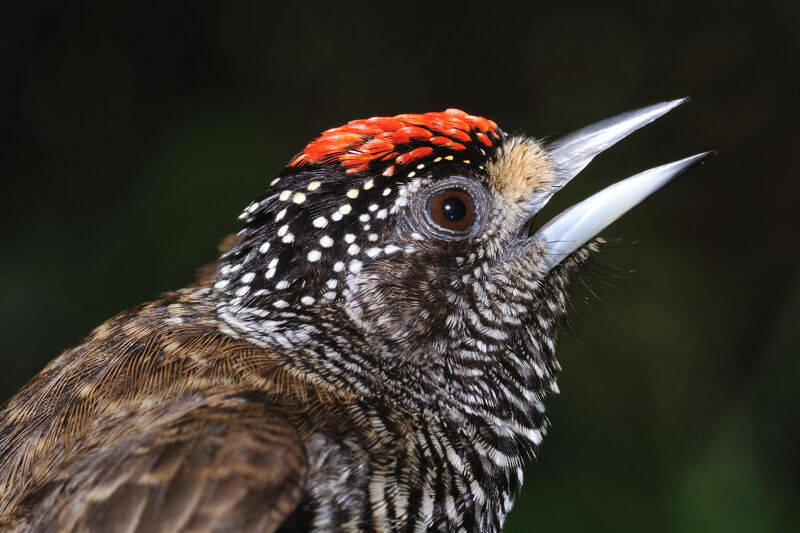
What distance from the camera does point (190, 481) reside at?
158 centimetres

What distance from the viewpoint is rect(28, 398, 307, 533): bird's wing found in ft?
5.07

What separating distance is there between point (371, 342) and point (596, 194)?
2.54ft

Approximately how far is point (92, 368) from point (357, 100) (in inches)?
149

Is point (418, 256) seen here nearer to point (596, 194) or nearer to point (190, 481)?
point (596, 194)

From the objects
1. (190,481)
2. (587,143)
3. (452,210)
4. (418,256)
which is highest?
(587,143)

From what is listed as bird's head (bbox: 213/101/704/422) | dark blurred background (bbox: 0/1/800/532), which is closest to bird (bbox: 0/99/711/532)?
bird's head (bbox: 213/101/704/422)

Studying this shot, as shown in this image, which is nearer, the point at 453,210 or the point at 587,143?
the point at 453,210

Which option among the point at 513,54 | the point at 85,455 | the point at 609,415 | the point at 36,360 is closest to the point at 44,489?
the point at 85,455

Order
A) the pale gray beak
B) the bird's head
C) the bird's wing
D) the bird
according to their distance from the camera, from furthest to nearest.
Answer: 1. the pale gray beak
2. the bird's head
3. the bird
4. the bird's wing

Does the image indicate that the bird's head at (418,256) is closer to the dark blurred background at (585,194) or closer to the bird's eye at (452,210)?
the bird's eye at (452,210)

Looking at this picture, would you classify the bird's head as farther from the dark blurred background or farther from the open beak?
the dark blurred background

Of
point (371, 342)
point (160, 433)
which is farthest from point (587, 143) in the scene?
point (160, 433)

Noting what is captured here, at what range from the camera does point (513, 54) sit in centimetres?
549

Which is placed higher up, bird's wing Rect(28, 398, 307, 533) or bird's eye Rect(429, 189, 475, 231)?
bird's eye Rect(429, 189, 475, 231)
